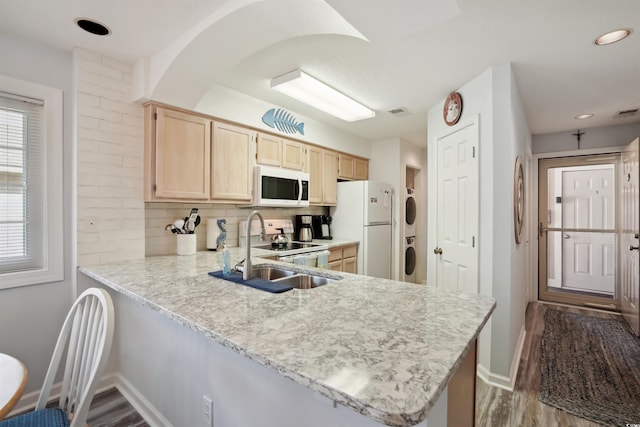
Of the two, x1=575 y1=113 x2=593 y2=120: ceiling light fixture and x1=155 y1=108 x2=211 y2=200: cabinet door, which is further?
x1=575 y1=113 x2=593 y2=120: ceiling light fixture

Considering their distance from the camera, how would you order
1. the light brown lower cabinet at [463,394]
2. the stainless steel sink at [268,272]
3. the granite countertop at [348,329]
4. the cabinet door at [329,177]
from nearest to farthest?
the granite countertop at [348,329], the light brown lower cabinet at [463,394], the stainless steel sink at [268,272], the cabinet door at [329,177]

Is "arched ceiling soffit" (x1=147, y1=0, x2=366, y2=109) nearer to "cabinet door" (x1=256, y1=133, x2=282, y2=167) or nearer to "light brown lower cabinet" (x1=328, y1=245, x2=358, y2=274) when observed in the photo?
"cabinet door" (x1=256, y1=133, x2=282, y2=167)

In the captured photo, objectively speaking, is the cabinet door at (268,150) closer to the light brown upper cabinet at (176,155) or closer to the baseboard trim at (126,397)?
the light brown upper cabinet at (176,155)

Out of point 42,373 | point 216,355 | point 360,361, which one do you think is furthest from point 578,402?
point 42,373

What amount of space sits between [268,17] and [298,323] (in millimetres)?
1581

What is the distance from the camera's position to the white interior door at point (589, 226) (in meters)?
4.27

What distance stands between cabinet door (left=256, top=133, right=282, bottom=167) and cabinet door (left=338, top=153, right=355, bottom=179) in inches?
46.1

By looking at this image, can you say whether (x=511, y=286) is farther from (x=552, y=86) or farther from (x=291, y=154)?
(x=291, y=154)

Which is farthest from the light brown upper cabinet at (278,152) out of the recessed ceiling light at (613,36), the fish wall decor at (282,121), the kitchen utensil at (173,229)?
the recessed ceiling light at (613,36)

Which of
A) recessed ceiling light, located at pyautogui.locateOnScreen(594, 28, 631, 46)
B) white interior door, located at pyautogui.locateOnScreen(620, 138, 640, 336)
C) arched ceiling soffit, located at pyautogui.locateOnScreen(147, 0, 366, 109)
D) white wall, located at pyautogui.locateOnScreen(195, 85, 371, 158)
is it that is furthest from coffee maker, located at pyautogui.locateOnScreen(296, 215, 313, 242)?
white interior door, located at pyautogui.locateOnScreen(620, 138, 640, 336)

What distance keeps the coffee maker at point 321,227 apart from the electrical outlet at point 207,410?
290 centimetres

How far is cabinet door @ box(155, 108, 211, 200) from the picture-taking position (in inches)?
92.5

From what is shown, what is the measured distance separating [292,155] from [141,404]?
2627 millimetres

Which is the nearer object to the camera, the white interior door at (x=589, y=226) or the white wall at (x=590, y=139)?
the white wall at (x=590, y=139)
